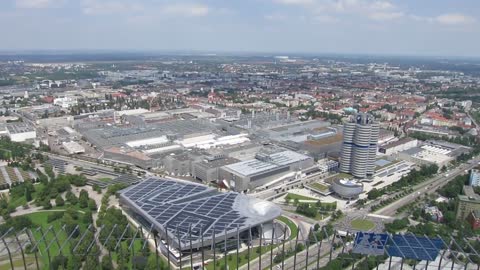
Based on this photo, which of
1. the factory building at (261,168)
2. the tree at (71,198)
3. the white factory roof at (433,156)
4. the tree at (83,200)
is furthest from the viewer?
the white factory roof at (433,156)

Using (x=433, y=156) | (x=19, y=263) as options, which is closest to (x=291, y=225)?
(x=19, y=263)

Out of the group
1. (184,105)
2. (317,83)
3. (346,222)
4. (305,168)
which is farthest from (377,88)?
(346,222)

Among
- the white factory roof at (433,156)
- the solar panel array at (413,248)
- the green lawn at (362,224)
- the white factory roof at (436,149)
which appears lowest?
the green lawn at (362,224)

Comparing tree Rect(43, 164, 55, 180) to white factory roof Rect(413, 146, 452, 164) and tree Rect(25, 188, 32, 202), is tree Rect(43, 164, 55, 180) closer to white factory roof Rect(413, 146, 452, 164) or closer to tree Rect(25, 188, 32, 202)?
tree Rect(25, 188, 32, 202)

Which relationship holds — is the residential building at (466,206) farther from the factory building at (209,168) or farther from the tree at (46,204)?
the tree at (46,204)

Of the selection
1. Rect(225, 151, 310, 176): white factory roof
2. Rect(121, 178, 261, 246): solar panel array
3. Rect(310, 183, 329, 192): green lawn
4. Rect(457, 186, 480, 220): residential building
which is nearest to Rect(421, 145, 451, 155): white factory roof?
Rect(225, 151, 310, 176): white factory roof

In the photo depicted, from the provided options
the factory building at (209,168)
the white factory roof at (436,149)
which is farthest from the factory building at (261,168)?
the white factory roof at (436,149)
